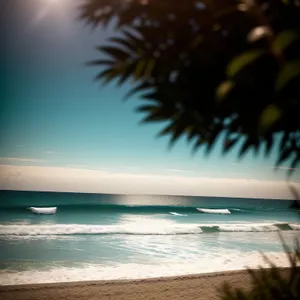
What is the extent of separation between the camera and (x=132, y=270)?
989cm

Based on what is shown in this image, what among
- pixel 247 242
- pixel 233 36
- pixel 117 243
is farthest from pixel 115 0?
pixel 247 242

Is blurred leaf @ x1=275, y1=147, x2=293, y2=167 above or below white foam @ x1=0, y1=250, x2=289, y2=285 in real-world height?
above

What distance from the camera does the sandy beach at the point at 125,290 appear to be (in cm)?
673

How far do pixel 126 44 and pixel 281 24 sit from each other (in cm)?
93

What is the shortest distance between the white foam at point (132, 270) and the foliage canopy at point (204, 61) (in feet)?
26.4

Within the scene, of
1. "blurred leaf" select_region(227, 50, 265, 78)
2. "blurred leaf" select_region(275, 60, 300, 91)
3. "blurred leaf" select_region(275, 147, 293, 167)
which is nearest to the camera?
"blurred leaf" select_region(275, 60, 300, 91)

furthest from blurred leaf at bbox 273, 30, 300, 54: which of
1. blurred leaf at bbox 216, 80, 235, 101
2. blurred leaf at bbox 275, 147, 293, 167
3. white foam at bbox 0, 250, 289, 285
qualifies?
white foam at bbox 0, 250, 289, 285

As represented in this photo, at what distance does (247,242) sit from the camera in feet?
57.3

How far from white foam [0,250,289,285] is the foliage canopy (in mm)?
8053

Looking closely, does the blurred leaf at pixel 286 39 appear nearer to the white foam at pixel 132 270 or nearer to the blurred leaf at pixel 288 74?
the blurred leaf at pixel 288 74

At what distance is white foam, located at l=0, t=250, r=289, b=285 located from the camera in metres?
8.44

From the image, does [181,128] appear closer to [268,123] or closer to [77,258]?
[268,123]

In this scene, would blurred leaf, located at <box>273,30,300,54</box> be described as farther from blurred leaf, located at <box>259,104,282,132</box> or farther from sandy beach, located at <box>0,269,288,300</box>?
sandy beach, located at <box>0,269,288,300</box>

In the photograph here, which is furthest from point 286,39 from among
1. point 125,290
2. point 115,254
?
point 115,254
